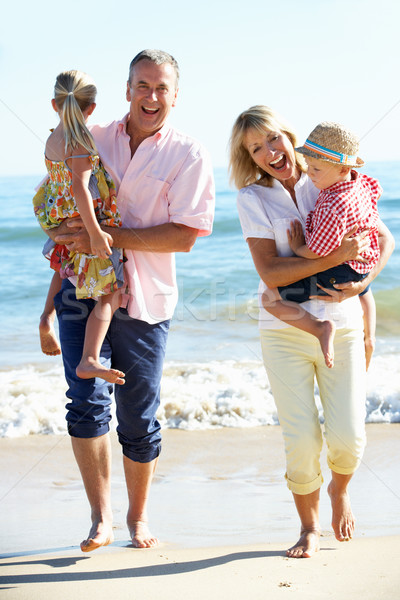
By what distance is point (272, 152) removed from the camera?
10.0ft

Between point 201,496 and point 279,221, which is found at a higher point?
point 279,221

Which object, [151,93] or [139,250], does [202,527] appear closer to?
[139,250]

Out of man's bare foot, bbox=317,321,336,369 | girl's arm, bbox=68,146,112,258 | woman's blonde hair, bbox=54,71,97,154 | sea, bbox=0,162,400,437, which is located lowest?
sea, bbox=0,162,400,437

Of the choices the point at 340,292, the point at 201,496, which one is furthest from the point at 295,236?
Result: the point at 201,496

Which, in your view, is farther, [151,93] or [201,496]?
[201,496]

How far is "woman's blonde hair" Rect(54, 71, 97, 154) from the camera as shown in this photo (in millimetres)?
2977

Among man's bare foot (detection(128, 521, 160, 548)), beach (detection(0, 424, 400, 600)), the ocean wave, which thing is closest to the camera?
beach (detection(0, 424, 400, 600))

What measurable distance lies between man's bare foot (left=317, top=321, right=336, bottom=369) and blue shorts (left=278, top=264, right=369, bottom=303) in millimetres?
161

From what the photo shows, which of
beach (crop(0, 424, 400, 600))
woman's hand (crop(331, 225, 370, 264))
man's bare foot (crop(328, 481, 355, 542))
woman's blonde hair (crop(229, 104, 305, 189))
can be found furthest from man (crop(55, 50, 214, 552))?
man's bare foot (crop(328, 481, 355, 542))

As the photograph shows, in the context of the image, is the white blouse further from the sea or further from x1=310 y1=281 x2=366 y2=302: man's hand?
the sea

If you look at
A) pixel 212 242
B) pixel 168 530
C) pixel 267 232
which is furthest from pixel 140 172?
pixel 212 242

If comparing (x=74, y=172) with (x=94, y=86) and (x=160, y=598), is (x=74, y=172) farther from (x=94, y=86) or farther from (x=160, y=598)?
(x=160, y=598)

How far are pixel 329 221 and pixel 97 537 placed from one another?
1.57 meters

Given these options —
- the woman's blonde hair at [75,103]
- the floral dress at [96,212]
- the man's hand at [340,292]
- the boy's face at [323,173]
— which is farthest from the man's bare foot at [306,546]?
the woman's blonde hair at [75,103]
